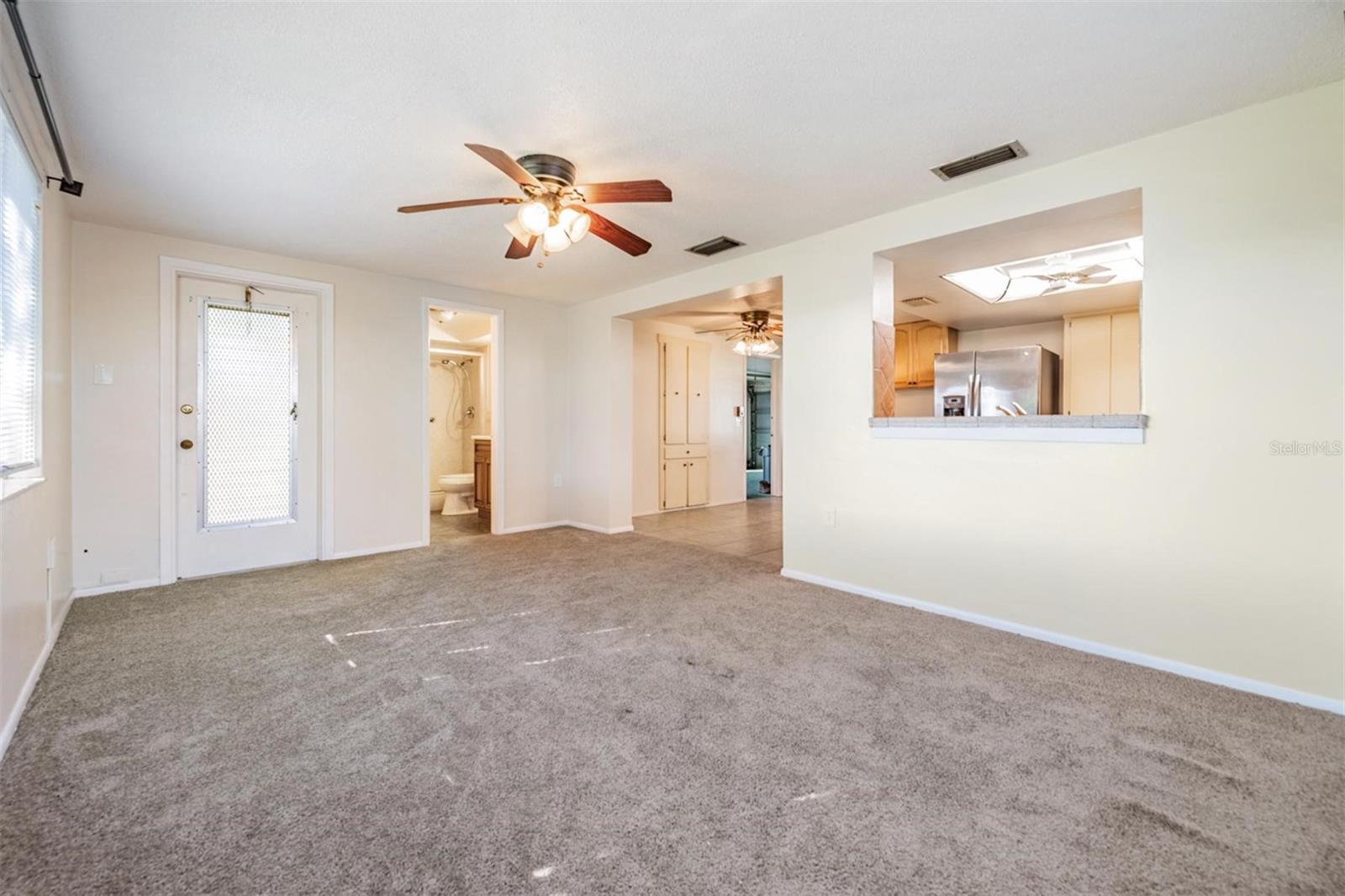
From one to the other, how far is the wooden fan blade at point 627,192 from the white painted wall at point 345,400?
280cm

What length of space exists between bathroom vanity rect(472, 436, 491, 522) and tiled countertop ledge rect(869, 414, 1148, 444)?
4.51 m

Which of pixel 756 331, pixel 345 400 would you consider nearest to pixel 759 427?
pixel 756 331

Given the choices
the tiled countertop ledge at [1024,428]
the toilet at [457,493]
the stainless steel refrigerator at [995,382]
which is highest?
→ the stainless steel refrigerator at [995,382]

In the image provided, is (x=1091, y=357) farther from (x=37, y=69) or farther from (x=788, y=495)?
(x=37, y=69)

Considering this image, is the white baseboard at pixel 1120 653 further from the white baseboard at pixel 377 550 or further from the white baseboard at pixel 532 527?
the white baseboard at pixel 377 550

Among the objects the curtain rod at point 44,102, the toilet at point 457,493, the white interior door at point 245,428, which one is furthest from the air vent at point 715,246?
the toilet at point 457,493

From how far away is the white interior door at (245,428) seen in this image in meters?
3.78

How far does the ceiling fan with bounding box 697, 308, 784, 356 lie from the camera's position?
5914mm

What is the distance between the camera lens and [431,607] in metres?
3.16

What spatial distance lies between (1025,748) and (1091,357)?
4.96 meters

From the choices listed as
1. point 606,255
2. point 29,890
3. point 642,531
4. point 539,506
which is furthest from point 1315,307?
point 539,506

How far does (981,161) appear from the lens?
2635 millimetres

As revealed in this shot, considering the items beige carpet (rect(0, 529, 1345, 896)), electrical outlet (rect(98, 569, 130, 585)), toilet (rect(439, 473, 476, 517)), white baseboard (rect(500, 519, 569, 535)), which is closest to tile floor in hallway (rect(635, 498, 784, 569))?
white baseboard (rect(500, 519, 569, 535))

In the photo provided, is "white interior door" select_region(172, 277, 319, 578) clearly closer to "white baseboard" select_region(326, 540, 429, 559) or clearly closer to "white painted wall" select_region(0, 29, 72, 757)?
"white baseboard" select_region(326, 540, 429, 559)
